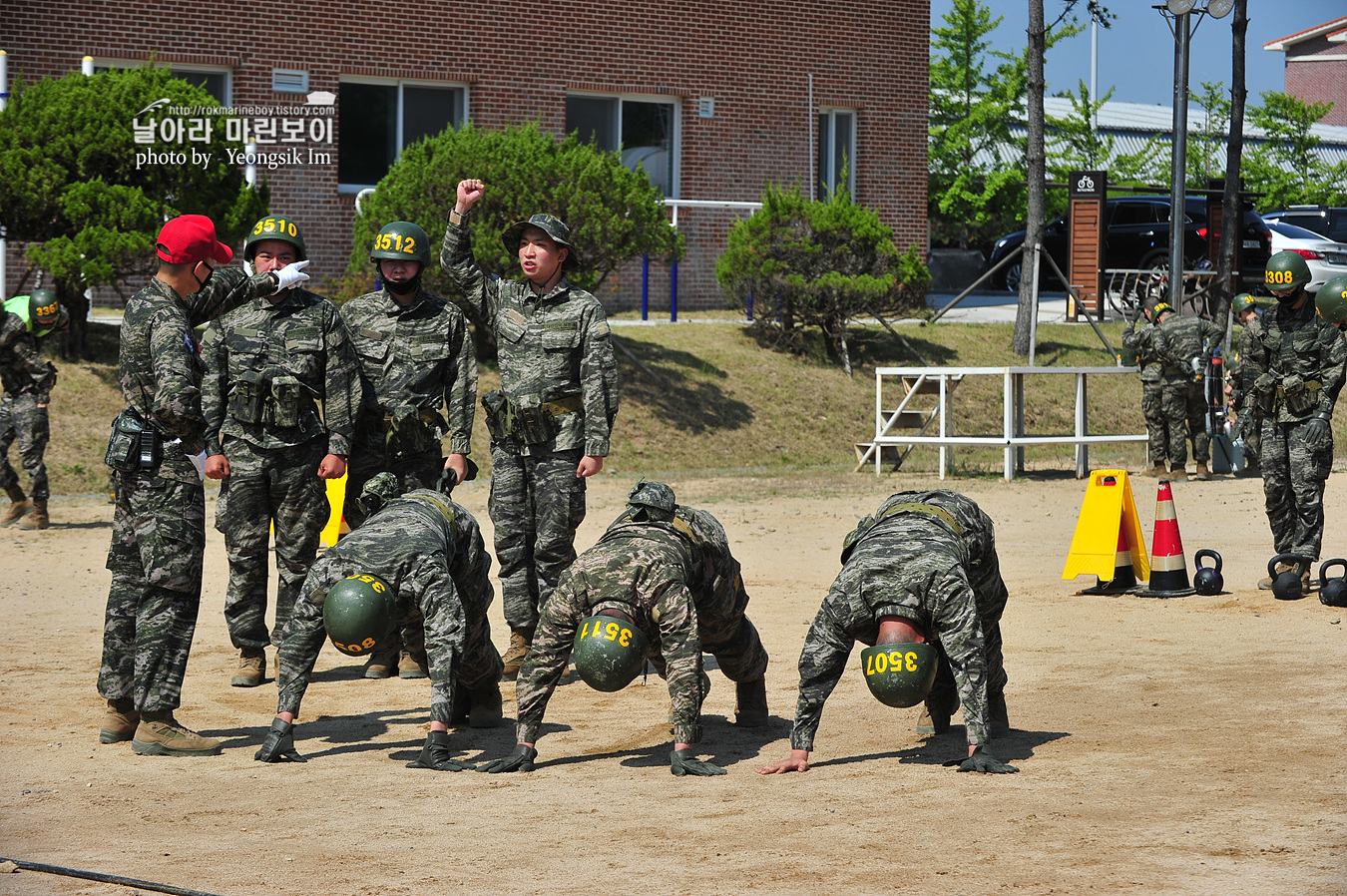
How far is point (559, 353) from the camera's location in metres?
7.63

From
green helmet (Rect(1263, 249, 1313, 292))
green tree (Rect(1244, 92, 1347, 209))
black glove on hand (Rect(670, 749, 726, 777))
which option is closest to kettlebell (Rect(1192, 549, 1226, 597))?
green helmet (Rect(1263, 249, 1313, 292))

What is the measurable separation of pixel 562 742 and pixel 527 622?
1193mm

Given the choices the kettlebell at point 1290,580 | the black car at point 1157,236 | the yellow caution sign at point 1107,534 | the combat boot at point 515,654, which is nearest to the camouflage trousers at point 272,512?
the combat boot at point 515,654

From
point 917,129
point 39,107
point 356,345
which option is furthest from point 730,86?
point 356,345

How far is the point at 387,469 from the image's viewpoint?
7758 millimetres

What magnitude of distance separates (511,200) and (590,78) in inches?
243

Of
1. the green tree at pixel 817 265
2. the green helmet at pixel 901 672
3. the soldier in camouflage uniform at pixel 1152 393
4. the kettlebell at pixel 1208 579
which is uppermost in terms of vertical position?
the green tree at pixel 817 265

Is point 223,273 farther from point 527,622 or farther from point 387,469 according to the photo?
point 527,622

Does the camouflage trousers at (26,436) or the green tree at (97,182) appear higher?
the green tree at (97,182)

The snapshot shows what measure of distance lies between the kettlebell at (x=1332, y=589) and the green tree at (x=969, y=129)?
26.7 m

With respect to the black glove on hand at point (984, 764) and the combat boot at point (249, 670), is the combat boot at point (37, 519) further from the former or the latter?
the black glove on hand at point (984, 764)

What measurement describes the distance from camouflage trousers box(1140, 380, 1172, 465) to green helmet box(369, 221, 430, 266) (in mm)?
11830

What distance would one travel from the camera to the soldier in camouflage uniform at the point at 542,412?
7.54m

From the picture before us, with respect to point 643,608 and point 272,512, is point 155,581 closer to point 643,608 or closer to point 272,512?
point 272,512
